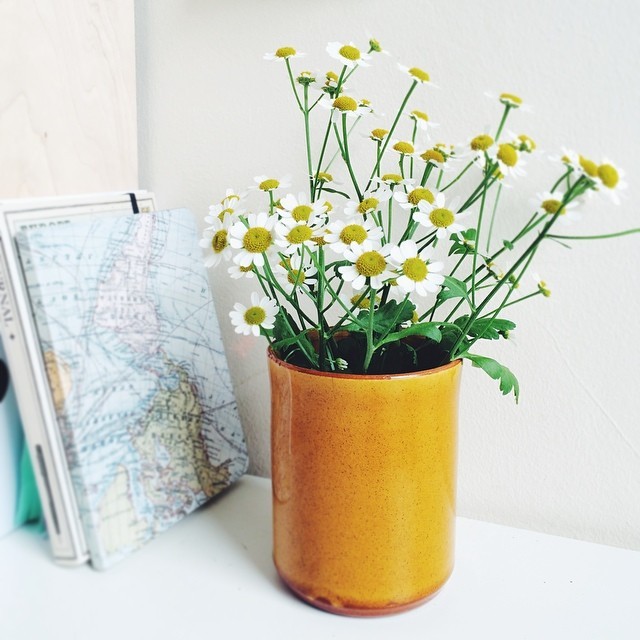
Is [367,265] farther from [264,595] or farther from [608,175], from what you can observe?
[264,595]

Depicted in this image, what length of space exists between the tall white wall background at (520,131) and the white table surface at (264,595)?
0.20 feet

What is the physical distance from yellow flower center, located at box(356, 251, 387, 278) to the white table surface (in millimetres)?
289

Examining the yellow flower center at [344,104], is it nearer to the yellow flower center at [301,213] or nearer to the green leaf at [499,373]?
the yellow flower center at [301,213]

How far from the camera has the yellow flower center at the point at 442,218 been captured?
A: 0.50 meters

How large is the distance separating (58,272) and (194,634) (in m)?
0.32

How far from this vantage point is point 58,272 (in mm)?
586

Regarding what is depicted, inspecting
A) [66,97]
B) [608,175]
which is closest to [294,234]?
[608,175]

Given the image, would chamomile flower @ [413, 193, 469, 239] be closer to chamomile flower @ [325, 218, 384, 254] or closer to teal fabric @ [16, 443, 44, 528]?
chamomile flower @ [325, 218, 384, 254]

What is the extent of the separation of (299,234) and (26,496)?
403 mm

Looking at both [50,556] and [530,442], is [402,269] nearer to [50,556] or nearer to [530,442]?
[530,442]

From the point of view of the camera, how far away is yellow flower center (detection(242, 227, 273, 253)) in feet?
1.61

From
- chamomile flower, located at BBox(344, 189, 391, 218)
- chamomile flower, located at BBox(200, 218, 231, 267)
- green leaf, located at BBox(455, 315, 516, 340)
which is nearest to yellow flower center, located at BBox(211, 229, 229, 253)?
chamomile flower, located at BBox(200, 218, 231, 267)

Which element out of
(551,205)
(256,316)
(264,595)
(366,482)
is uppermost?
(551,205)

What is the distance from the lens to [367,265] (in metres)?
→ 0.47
